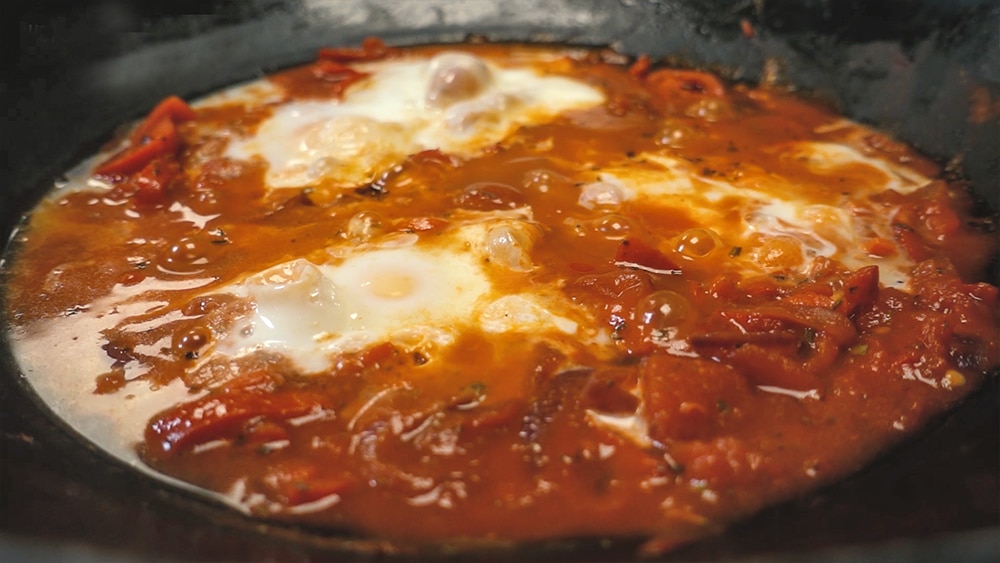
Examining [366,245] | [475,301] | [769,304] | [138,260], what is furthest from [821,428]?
[138,260]

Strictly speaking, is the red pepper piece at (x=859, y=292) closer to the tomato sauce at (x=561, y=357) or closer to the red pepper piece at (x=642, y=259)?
the tomato sauce at (x=561, y=357)

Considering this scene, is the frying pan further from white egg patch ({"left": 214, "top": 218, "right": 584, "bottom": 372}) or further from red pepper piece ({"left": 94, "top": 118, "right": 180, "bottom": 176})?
white egg patch ({"left": 214, "top": 218, "right": 584, "bottom": 372})

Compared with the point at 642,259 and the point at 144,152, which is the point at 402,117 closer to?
the point at 144,152

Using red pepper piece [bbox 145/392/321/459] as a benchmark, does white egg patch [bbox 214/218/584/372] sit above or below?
above

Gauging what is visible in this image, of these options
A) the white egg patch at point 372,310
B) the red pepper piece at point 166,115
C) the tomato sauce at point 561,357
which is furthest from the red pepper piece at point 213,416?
the red pepper piece at point 166,115

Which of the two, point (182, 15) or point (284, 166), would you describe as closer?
point (284, 166)

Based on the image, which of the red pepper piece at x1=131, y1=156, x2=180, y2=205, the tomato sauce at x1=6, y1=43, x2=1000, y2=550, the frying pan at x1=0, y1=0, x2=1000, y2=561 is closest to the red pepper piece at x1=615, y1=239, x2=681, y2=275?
the tomato sauce at x1=6, y1=43, x2=1000, y2=550

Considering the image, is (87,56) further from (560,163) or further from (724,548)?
(724,548)
